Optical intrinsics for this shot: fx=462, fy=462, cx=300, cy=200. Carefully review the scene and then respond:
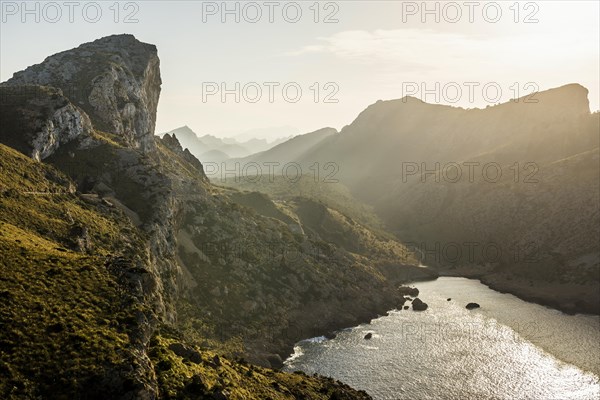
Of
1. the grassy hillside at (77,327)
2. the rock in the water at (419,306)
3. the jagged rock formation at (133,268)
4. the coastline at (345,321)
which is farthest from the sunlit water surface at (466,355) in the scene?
the grassy hillside at (77,327)

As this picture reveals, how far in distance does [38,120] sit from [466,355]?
12193 centimetres

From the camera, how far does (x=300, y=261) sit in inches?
6398

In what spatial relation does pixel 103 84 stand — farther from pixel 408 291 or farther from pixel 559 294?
pixel 559 294

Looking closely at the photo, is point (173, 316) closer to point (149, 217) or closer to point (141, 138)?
point (149, 217)

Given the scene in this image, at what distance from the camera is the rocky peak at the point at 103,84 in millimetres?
156000

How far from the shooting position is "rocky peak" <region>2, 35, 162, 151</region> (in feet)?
512

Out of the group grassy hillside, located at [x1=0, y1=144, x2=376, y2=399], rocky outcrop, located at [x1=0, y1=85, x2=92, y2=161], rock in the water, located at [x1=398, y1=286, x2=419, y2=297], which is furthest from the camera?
rock in the water, located at [x1=398, y1=286, x2=419, y2=297]

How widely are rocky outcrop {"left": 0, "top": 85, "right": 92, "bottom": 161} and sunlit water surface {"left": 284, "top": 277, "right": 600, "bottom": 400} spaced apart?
80.2 m

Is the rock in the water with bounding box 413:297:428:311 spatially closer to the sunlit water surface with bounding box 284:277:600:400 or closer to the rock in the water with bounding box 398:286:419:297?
the sunlit water surface with bounding box 284:277:600:400

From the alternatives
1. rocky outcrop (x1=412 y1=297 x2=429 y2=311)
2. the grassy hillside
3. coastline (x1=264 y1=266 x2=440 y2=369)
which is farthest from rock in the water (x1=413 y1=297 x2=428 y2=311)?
the grassy hillside

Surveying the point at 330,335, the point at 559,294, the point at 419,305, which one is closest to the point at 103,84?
the point at 330,335

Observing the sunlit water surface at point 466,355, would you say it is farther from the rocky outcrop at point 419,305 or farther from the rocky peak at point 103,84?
the rocky peak at point 103,84

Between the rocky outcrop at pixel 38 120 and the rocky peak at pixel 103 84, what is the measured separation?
26.9 m

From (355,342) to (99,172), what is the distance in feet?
274
